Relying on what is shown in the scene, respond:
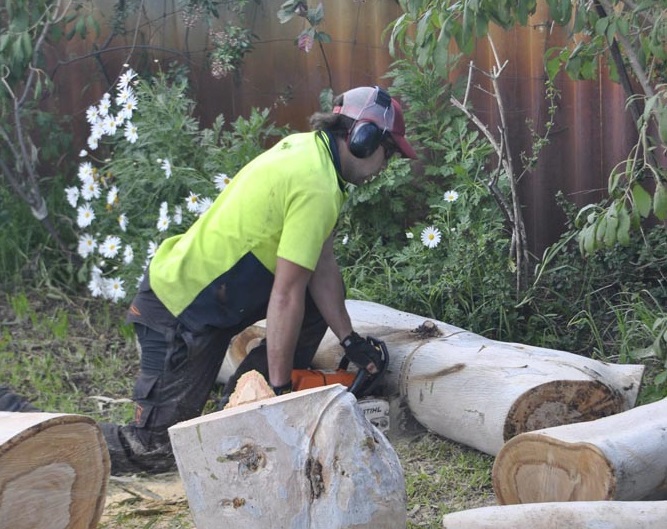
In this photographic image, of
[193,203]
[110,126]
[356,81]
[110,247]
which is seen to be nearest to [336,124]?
[193,203]

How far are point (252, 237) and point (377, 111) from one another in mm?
752

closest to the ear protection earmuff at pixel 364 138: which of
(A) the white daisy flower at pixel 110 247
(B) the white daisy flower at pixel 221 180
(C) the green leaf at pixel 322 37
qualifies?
(B) the white daisy flower at pixel 221 180

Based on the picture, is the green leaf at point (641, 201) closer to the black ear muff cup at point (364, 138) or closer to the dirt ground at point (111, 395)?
the black ear muff cup at point (364, 138)

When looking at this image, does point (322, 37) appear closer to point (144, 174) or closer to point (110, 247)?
point (144, 174)

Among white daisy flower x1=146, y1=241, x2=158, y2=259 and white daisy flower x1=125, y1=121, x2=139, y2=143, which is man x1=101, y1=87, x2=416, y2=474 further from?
white daisy flower x1=125, y1=121, x2=139, y2=143

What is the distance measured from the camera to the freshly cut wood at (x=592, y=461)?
3.39m

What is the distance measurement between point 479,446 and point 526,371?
399mm

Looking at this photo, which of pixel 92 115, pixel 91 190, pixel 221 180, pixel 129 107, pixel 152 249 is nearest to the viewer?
pixel 221 180

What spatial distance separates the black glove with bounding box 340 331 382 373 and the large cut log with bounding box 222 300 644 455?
0.19 m

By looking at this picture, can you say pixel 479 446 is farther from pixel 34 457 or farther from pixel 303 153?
pixel 34 457

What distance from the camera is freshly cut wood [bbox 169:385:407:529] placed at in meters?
3.23

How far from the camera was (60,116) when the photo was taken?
25.7ft

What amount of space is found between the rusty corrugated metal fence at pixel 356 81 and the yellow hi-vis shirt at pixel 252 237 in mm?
1690

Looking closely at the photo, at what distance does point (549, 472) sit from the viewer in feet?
11.7
